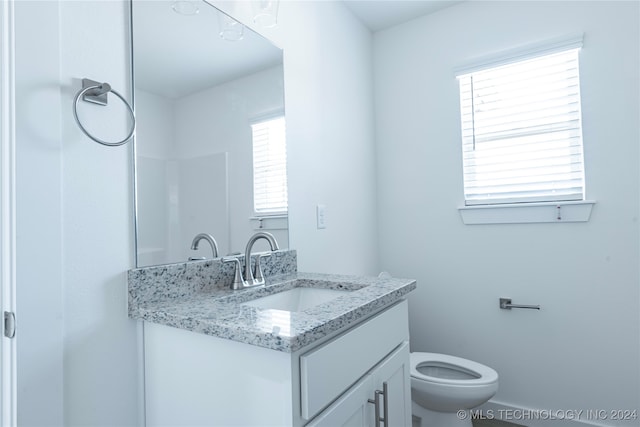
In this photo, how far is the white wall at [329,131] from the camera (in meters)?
1.70

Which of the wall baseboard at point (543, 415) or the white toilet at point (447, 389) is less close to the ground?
the white toilet at point (447, 389)

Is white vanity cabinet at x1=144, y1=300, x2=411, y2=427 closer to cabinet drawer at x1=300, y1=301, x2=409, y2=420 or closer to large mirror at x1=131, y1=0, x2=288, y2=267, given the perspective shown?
cabinet drawer at x1=300, y1=301, x2=409, y2=420

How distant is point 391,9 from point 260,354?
7.14 feet

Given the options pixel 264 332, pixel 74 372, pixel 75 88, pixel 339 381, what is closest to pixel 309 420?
pixel 339 381

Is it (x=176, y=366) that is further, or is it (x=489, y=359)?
(x=489, y=359)

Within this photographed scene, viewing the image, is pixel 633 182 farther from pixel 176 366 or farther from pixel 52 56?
pixel 52 56

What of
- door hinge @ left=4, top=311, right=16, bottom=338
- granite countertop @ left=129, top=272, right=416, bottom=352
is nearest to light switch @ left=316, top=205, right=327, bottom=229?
granite countertop @ left=129, top=272, right=416, bottom=352

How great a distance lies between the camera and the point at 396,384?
1221 millimetres

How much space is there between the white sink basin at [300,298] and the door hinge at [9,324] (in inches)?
27.0

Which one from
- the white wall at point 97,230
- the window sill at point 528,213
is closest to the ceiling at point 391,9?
the window sill at point 528,213

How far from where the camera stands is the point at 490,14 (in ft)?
6.87

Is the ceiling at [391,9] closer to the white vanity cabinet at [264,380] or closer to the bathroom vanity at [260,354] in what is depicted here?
the bathroom vanity at [260,354]

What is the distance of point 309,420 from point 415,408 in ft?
4.18

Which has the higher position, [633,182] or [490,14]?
[490,14]
